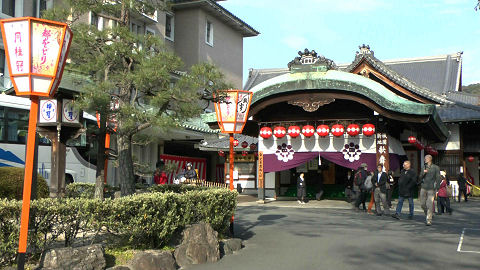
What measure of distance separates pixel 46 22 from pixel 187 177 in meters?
15.3

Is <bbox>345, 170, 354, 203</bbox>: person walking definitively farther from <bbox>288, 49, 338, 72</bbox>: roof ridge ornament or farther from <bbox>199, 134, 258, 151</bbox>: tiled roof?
<bbox>199, 134, 258, 151</bbox>: tiled roof

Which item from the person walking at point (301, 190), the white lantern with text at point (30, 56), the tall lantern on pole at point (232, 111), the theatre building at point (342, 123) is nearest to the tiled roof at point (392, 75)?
the theatre building at point (342, 123)

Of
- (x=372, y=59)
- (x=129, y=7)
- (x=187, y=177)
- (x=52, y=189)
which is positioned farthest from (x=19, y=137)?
(x=372, y=59)

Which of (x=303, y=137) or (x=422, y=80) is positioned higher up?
(x=422, y=80)

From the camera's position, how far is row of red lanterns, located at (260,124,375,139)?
1875 cm

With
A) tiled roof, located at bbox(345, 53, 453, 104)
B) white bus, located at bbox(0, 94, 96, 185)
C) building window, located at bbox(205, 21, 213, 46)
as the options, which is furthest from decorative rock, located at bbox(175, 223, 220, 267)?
building window, located at bbox(205, 21, 213, 46)


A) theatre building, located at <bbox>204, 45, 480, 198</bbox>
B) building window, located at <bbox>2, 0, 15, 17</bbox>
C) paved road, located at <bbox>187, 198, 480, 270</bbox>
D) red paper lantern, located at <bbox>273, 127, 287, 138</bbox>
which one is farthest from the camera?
building window, located at <bbox>2, 0, 15, 17</bbox>

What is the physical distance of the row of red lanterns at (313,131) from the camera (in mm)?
18750

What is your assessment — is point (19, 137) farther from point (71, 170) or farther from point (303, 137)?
point (303, 137)

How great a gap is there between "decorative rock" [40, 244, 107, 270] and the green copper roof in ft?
41.9

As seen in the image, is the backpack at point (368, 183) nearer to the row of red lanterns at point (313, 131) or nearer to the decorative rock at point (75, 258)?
the row of red lanterns at point (313, 131)

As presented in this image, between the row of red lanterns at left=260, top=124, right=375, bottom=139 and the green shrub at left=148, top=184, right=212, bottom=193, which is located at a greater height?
the row of red lanterns at left=260, top=124, right=375, bottom=139

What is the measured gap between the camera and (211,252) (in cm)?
825

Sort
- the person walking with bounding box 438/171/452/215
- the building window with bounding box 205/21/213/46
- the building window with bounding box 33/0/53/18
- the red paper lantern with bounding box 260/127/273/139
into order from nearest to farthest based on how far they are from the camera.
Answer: the person walking with bounding box 438/171/452/215 → the red paper lantern with bounding box 260/127/273/139 → the building window with bounding box 33/0/53/18 → the building window with bounding box 205/21/213/46
